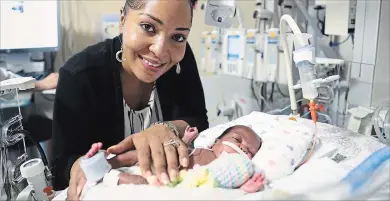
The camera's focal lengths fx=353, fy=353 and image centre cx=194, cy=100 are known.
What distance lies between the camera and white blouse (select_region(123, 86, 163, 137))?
1321 millimetres

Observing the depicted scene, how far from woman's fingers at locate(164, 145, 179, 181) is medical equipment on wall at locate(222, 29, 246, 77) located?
170 cm

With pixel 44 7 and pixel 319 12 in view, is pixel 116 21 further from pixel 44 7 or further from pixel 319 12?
pixel 319 12

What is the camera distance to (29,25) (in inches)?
103

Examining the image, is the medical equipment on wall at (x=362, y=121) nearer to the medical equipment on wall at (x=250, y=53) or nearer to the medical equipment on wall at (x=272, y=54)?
the medical equipment on wall at (x=272, y=54)

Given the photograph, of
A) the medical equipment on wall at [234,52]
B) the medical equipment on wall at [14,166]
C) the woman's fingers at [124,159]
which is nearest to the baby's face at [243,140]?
the woman's fingers at [124,159]

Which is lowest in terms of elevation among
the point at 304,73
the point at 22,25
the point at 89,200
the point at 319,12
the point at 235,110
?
the point at 235,110

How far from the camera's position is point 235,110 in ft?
9.23

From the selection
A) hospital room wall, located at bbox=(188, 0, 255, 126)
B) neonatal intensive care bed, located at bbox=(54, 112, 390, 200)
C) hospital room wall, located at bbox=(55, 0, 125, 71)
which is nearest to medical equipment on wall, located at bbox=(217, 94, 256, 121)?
hospital room wall, located at bbox=(188, 0, 255, 126)

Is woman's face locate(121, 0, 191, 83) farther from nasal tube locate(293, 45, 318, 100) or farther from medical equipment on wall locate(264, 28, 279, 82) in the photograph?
medical equipment on wall locate(264, 28, 279, 82)

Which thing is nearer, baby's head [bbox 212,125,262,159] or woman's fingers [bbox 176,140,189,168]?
woman's fingers [bbox 176,140,189,168]

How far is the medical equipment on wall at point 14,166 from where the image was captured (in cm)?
87

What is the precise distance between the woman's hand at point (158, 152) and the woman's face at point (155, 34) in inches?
10.8

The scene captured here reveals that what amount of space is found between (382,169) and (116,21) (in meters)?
2.54

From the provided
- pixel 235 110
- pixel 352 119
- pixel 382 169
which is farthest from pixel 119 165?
pixel 235 110
